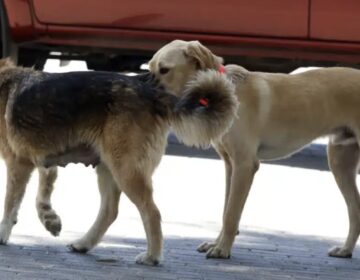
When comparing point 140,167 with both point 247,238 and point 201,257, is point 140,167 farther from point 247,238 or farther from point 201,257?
point 247,238

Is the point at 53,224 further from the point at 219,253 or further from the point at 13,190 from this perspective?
the point at 219,253

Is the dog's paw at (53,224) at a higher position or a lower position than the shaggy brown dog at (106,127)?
lower

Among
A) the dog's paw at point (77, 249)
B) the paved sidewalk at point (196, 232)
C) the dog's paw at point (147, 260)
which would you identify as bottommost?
the paved sidewalk at point (196, 232)

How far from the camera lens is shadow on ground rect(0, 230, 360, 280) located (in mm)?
6191

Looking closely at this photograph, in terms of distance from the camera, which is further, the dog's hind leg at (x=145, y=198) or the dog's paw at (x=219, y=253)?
the dog's paw at (x=219, y=253)

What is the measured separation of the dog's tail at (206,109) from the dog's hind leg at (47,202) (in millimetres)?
1044

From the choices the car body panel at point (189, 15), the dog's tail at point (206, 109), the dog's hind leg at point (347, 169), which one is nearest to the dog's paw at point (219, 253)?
the dog's tail at point (206, 109)

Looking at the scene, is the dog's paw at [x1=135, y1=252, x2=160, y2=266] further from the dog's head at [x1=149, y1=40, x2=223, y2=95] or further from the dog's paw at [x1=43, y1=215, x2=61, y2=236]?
the dog's head at [x1=149, y1=40, x2=223, y2=95]

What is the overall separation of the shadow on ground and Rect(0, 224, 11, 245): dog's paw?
6cm

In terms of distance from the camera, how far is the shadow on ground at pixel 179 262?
6.19 meters

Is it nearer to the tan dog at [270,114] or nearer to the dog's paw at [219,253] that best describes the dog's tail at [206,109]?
the tan dog at [270,114]

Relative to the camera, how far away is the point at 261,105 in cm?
721

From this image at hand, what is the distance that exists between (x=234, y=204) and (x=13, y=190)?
136 centimetres

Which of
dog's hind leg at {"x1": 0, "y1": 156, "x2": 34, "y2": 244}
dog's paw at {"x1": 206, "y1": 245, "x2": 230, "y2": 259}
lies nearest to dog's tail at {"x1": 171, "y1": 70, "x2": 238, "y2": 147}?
dog's paw at {"x1": 206, "y1": 245, "x2": 230, "y2": 259}
